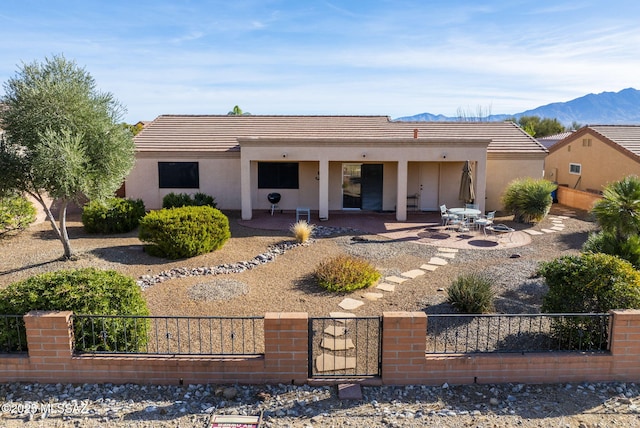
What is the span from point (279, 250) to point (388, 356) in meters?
8.27

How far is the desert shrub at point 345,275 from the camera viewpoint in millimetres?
10078

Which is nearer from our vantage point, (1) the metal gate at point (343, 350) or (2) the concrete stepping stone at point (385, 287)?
(1) the metal gate at point (343, 350)

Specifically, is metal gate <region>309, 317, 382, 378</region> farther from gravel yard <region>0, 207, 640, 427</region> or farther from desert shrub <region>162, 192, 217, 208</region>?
desert shrub <region>162, 192, 217, 208</region>

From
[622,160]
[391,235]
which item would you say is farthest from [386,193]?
[622,160]

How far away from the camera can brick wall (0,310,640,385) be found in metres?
5.89

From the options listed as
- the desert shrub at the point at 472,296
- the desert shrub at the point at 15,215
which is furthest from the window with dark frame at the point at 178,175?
the desert shrub at the point at 472,296

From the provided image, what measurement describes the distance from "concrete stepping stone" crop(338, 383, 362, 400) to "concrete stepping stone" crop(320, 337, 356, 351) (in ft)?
4.01

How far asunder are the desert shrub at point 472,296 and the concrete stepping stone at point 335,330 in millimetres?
2402

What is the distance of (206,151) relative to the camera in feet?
68.4

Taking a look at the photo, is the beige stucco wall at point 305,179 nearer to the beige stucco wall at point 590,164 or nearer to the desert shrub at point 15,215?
the beige stucco wall at point 590,164

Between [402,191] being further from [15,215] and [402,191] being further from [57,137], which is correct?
[15,215]

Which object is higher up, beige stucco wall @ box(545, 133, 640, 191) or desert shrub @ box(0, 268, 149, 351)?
beige stucco wall @ box(545, 133, 640, 191)

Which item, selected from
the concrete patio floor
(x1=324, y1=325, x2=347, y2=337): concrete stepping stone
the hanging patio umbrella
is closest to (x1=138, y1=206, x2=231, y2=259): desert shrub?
the concrete patio floor

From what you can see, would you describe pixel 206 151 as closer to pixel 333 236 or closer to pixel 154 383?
pixel 333 236
